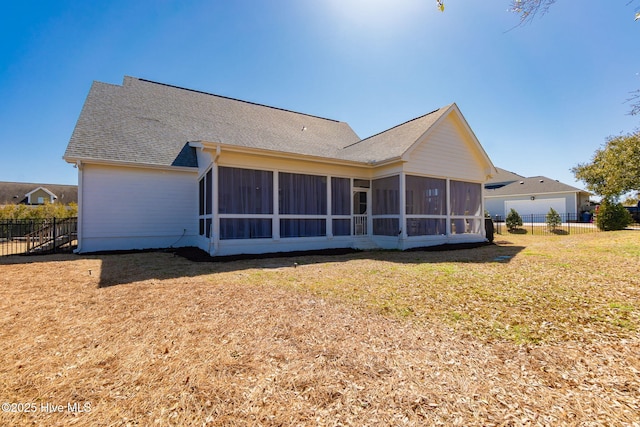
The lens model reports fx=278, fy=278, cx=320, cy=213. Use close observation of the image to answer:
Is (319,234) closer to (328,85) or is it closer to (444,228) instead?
(444,228)

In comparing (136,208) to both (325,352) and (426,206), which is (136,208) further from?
(426,206)

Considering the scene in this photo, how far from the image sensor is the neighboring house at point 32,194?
3569 centimetres

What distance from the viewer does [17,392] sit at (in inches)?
92.7

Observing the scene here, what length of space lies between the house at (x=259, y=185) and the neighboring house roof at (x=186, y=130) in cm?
7

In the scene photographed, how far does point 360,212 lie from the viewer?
1299 cm

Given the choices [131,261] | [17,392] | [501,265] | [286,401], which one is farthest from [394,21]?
[131,261]

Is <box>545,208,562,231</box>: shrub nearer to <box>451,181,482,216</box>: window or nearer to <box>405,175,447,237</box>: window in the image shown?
<box>451,181,482,216</box>: window

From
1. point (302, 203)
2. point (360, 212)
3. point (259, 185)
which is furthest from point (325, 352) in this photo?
point (360, 212)

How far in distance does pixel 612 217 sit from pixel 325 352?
23.1 m

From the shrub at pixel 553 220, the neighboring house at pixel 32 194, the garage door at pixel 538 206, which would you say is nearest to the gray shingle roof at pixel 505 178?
the garage door at pixel 538 206

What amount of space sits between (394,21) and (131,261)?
10.8 m

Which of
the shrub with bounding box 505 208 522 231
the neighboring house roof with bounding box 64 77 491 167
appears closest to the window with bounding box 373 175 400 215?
the neighboring house roof with bounding box 64 77 491 167

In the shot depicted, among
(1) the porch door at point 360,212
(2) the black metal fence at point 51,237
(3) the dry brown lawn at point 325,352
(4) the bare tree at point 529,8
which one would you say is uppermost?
(4) the bare tree at point 529,8

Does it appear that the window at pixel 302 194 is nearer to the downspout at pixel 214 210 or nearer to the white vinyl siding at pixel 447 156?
the downspout at pixel 214 210
